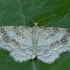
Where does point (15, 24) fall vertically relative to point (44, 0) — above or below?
below

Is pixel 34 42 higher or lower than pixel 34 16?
lower

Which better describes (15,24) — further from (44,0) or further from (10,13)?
(44,0)

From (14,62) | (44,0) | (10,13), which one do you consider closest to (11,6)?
(10,13)

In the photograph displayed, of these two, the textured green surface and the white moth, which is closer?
the textured green surface

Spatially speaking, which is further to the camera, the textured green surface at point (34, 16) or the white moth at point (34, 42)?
the white moth at point (34, 42)
